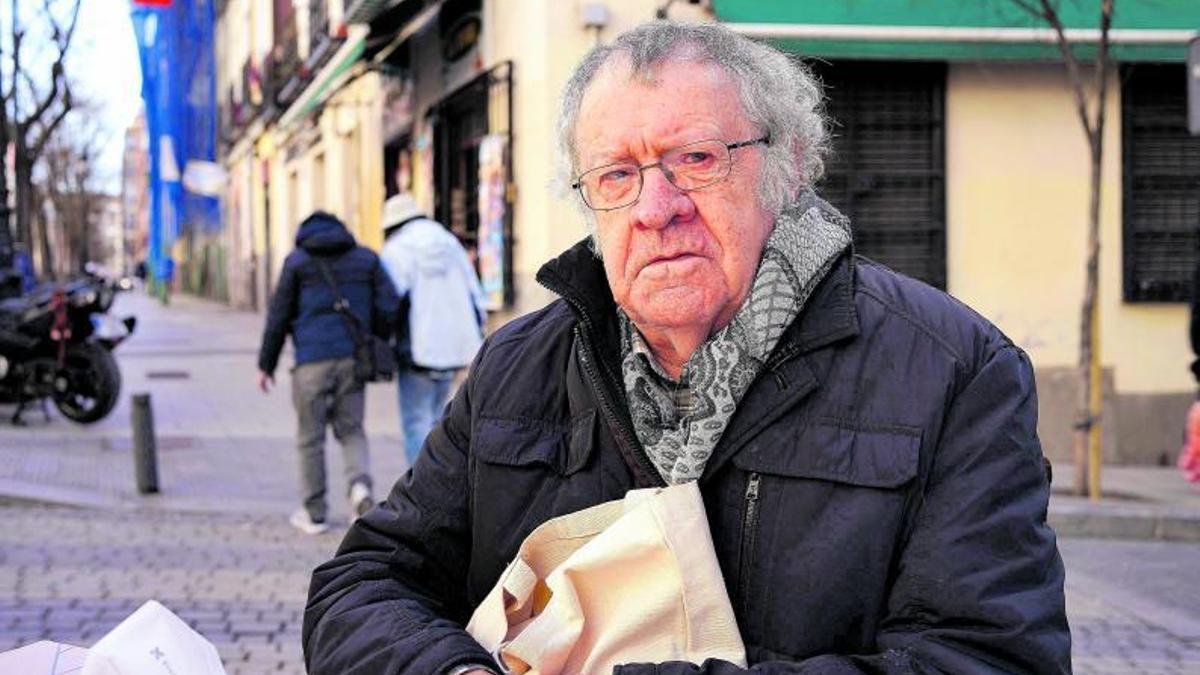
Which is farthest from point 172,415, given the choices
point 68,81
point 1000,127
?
point 68,81

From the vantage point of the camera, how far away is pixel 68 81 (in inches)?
948

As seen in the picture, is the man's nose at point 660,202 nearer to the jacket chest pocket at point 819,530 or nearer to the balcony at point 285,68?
the jacket chest pocket at point 819,530

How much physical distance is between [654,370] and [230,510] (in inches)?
272

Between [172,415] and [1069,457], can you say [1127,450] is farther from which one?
[172,415]

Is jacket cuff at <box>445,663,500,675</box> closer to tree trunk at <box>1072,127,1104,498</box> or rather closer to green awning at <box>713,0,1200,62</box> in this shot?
tree trunk at <box>1072,127,1104,498</box>

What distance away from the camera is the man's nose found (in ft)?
6.38

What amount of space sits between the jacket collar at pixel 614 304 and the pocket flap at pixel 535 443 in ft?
0.39

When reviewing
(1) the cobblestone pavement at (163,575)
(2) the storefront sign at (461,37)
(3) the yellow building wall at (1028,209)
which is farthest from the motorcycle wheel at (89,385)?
(3) the yellow building wall at (1028,209)

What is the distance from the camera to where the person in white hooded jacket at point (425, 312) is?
26.8 feet

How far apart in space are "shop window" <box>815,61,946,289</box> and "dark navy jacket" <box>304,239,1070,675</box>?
925cm

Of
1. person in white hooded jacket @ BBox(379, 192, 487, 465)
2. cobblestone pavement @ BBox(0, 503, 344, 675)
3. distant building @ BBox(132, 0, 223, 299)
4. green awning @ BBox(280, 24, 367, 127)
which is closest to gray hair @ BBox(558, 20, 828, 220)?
cobblestone pavement @ BBox(0, 503, 344, 675)

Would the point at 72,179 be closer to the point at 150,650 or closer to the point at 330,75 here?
the point at 330,75

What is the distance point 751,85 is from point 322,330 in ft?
19.4

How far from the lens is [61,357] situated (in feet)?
39.5
